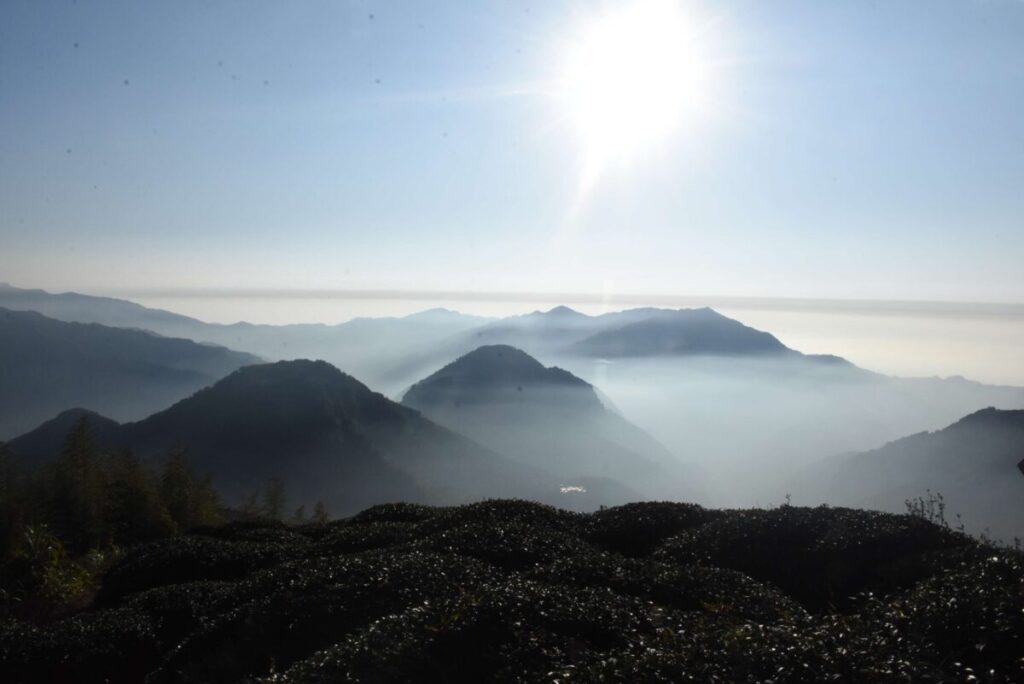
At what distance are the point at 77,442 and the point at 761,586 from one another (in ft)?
106

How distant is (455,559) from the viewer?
56.8 ft

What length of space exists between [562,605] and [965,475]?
175031 millimetres

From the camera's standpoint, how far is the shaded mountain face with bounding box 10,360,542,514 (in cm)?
15925

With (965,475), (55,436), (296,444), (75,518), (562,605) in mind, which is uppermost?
(562,605)

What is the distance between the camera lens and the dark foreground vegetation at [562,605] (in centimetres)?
979

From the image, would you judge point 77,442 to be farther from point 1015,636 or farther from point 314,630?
point 1015,636

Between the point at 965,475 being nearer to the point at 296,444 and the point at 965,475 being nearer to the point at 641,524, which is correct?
the point at 296,444

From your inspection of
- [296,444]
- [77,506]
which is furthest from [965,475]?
[77,506]

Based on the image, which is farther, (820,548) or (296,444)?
(296,444)

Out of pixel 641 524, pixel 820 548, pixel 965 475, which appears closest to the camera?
pixel 820 548

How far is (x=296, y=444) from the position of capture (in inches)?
6929

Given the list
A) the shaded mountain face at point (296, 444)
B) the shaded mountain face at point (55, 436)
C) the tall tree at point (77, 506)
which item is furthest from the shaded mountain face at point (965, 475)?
the shaded mountain face at point (55, 436)

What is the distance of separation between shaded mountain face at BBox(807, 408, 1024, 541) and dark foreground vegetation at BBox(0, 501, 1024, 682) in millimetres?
117887

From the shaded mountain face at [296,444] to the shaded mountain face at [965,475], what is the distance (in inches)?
3814
